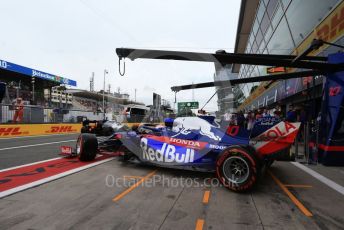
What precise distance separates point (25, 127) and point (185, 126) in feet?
48.6

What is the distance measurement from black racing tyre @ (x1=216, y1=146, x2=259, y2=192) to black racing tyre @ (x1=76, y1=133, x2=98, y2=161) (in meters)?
3.89

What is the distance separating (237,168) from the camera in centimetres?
498

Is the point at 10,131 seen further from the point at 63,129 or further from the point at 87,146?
the point at 87,146

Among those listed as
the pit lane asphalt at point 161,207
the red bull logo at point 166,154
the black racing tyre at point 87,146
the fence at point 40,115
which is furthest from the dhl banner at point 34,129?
the red bull logo at point 166,154

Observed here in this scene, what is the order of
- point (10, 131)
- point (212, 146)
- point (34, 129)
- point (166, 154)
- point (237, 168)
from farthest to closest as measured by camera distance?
point (34, 129)
point (10, 131)
point (166, 154)
point (212, 146)
point (237, 168)

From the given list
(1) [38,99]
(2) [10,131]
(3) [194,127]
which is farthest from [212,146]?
(1) [38,99]

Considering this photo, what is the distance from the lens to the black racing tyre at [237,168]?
473 centimetres

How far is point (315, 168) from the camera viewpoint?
24.0 feet

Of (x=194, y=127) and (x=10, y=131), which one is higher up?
(x=194, y=127)

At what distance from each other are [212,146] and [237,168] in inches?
30.2

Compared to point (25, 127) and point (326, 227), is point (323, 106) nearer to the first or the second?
point (326, 227)

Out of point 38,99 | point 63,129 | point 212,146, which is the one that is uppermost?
point 38,99

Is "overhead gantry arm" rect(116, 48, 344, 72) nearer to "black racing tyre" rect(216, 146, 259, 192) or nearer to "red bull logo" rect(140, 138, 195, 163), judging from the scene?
"black racing tyre" rect(216, 146, 259, 192)

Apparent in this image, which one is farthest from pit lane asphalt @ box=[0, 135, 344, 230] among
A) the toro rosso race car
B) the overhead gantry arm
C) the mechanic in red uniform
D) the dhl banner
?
the mechanic in red uniform
